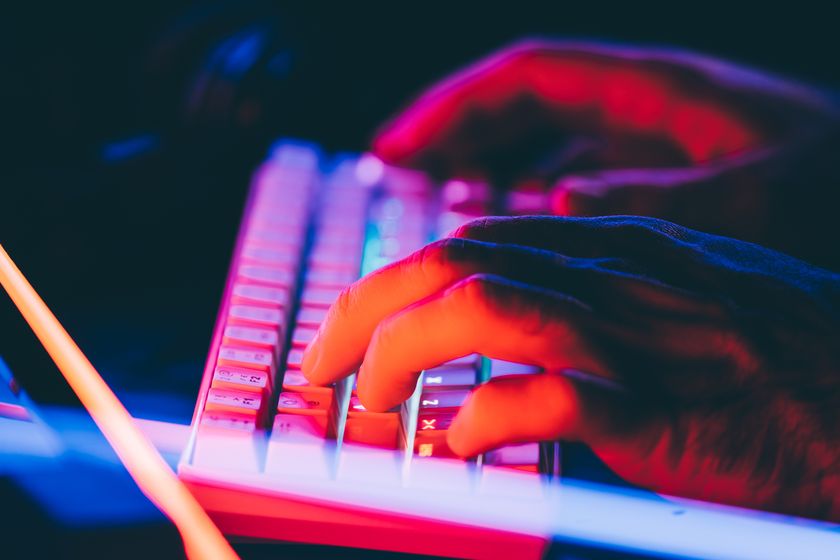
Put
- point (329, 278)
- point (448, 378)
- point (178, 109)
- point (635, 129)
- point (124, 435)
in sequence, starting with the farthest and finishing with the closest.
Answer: point (635, 129)
point (178, 109)
point (329, 278)
point (448, 378)
point (124, 435)

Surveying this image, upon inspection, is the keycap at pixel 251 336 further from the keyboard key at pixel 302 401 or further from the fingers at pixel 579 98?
the fingers at pixel 579 98

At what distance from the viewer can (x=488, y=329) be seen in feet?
1.53

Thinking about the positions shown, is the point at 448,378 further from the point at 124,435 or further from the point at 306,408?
the point at 124,435

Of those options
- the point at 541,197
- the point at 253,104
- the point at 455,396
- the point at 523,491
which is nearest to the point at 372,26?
the point at 253,104

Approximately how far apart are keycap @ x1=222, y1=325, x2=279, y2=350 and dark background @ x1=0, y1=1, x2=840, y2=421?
82mm

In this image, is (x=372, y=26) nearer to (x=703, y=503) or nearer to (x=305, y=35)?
(x=305, y=35)

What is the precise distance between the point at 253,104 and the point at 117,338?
0.42 m

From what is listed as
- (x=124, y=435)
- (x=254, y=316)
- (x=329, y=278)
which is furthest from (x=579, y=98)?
(x=124, y=435)

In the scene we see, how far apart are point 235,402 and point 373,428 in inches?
4.4

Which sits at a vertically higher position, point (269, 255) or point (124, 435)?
point (269, 255)

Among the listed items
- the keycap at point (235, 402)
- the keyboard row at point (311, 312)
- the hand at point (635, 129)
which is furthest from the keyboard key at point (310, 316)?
the hand at point (635, 129)

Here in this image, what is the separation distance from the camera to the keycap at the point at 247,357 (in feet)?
1.78

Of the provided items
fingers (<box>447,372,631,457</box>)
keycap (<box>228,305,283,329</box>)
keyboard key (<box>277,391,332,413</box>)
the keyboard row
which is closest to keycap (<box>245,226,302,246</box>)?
the keyboard row

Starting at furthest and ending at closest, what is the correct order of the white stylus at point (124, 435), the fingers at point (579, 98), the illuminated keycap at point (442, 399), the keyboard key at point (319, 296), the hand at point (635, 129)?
the fingers at point (579, 98)
the hand at point (635, 129)
the keyboard key at point (319, 296)
the illuminated keycap at point (442, 399)
the white stylus at point (124, 435)
